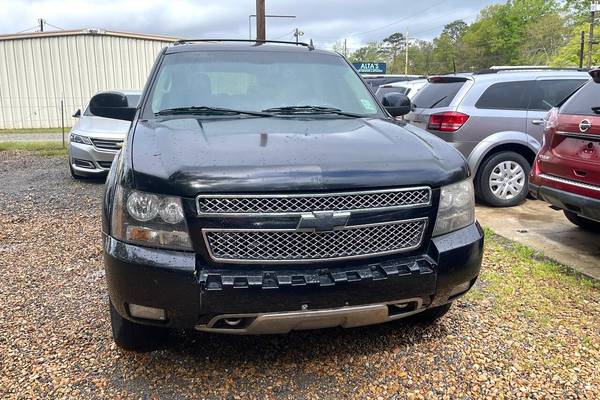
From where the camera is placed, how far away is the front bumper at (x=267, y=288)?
224cm

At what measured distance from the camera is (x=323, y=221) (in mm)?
2291

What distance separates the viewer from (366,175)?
7.75ft

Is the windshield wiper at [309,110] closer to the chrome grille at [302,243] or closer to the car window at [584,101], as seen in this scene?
the chrome grille at [302,243]

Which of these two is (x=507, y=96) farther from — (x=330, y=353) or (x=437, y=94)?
(x=330, y=353)

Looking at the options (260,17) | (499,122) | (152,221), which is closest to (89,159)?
(499,122)

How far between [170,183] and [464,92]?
5194mm

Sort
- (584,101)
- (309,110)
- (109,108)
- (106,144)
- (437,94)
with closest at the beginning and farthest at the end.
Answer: (309,110) → (109,108) → (584,101) → (437,94) → (106,144)

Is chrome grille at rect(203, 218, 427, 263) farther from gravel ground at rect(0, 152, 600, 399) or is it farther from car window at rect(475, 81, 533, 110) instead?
car window at rect(475, 81, 533, 110)

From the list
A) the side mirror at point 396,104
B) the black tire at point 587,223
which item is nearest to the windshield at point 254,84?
the side mirror at point 396,104

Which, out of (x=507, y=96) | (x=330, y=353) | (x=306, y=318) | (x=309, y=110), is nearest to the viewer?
(x=306, y=318)

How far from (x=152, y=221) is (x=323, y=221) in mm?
774

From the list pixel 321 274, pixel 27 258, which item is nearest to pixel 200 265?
pixel 321 274

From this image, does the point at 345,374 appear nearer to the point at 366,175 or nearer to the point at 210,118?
the point at 366,175

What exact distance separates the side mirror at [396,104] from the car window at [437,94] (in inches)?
100
